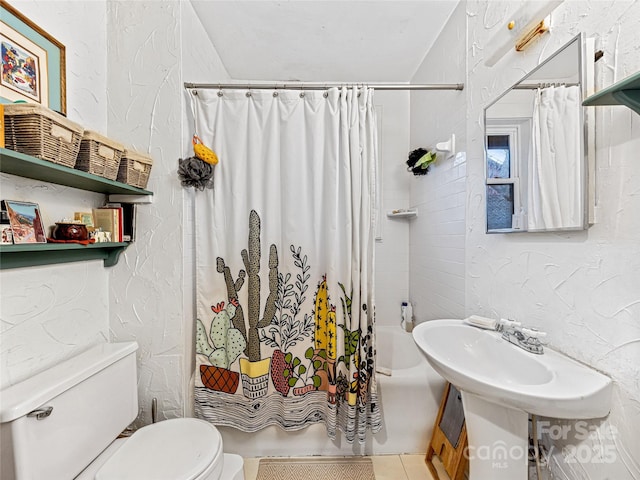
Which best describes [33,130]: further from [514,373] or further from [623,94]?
[514,373]

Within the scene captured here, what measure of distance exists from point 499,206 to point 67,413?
1805 mm

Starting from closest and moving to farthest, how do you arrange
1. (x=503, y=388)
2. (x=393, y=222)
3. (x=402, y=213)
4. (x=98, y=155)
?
1. (x=503, y=388)
2. (x=98, y=155)
3. (x=402, y=213)
4. (x=393, y=222)

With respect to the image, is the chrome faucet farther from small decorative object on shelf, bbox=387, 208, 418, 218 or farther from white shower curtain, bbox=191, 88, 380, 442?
small decorative object on shelf, bbox=387, 208, 418, 218

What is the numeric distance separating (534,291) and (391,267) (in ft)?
4.61

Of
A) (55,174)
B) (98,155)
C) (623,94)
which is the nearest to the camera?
(623,94)

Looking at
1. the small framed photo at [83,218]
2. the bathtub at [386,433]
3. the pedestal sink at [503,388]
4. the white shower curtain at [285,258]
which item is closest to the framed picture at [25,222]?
the small framed photo at [83,218]

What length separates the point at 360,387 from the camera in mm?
1521

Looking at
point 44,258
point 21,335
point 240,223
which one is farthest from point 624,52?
point 21,335

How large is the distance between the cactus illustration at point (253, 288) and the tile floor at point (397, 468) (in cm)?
59

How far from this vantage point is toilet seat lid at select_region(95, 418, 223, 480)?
101 cm

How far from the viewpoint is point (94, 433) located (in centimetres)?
110

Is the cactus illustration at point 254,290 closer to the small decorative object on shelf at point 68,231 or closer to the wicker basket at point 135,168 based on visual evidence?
the wicker basket at point 135,168

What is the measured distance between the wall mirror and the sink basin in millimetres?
434

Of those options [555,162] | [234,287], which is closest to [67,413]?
[234,287]
